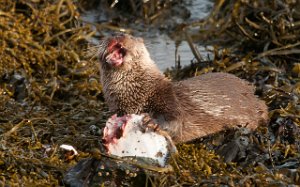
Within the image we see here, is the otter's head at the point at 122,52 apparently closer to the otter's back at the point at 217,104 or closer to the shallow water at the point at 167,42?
the otter's back at the point at 217,104

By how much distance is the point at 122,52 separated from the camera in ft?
13.3

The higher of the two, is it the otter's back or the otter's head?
the otter's head

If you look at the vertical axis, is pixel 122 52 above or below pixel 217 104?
above

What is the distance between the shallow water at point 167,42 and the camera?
581 centimetres

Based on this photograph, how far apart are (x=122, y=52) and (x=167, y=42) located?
7.56ft

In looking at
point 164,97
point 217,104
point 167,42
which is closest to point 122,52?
point 164,97

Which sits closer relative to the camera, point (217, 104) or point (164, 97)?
point (164, 97)

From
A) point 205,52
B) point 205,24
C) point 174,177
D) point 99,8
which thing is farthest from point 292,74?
point 99,8

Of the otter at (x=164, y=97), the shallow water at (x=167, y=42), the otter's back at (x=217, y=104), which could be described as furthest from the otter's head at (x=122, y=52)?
the shallow water at (x=167, y=42)

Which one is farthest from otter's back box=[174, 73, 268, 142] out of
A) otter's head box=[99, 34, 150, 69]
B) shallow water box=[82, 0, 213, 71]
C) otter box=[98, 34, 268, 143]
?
shallow water box=[82, 0, 213, 71]

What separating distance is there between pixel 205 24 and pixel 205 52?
48 cm

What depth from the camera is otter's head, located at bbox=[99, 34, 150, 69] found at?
4.00 metres

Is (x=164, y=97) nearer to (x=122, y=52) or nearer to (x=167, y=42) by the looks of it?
(x=122, y=52)

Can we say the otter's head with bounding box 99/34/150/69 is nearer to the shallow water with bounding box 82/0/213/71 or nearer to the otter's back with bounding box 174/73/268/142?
the otter's back with bounding box 174/73/268/142
